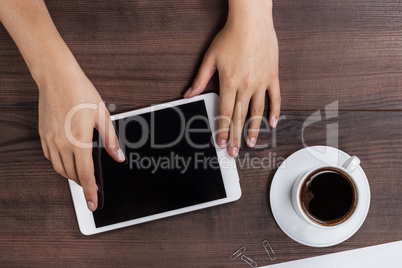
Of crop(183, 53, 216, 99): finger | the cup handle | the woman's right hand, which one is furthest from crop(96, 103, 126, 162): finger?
the cup handle

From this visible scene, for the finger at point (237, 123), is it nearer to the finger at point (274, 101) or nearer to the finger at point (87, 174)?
the finger at point (274, 101)

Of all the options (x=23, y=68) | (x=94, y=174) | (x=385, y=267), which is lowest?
(x=385, y=267)

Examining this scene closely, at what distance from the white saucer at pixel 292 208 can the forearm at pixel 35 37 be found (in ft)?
1.39

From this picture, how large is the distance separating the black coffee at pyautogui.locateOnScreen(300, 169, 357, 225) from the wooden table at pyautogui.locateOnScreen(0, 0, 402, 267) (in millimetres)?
76

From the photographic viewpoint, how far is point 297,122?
80 centimetres

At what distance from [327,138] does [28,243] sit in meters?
0.58

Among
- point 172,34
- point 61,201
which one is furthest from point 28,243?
point 172,34

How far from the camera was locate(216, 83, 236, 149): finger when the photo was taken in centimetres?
78

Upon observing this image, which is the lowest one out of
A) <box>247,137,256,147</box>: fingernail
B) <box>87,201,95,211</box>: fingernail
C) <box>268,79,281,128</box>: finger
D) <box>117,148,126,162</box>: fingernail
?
<box>87,201,95,211</box>: fingernail

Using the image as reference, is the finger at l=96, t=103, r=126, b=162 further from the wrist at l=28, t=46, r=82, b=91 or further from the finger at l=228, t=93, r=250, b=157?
the finger at l=228, t=93, r=250, b=157

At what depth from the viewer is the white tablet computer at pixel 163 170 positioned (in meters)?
0.78

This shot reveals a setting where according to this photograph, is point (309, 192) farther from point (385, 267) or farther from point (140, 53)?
point (140, 53)

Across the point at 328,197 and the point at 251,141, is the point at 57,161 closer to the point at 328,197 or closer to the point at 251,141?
the point at 251,141

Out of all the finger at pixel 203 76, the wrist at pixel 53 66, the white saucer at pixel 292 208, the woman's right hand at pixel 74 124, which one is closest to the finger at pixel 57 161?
the woman's right hand at pixel 74 124
